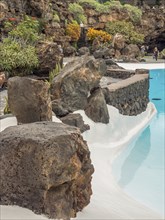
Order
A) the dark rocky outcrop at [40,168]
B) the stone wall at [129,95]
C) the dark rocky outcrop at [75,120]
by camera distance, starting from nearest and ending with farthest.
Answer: the dark rocky outcrop at [40,168], the dark rocky outcrop at [75,120], the stone wall at [129,95]

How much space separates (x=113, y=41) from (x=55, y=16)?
6229 mm

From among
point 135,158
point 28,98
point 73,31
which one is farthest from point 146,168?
point 73,31

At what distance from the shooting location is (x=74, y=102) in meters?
10.2

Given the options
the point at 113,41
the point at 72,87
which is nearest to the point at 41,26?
the point at 113,41

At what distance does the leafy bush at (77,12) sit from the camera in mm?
35375

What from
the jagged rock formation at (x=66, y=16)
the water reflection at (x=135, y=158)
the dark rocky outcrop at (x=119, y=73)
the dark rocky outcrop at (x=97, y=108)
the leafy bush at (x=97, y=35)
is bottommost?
the water reflection at (x=135, y=158)

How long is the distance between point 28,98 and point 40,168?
3.83 metres

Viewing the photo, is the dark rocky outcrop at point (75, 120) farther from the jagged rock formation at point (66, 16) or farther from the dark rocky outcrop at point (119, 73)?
the jagged rock formation at point (66, 16)

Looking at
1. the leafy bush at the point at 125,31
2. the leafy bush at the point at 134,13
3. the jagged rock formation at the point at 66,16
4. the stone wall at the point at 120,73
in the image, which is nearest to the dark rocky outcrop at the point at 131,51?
the leafy bush at the point at 125,31

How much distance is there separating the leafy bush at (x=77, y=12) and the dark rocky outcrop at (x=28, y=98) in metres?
29.1

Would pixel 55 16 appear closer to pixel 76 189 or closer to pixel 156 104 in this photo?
pixel 156 104

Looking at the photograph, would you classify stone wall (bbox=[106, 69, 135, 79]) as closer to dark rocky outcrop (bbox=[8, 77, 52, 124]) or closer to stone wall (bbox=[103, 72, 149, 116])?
stone wall (bbox=[103, 72, 149, 116])

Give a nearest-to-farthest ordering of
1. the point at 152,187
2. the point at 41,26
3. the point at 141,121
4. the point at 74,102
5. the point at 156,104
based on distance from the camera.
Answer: the point at 152,187 → the point at 74,102 → the point at 141,121 → the point at 156,104 → the point at 41,26

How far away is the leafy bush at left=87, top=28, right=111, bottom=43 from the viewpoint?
114 feet
